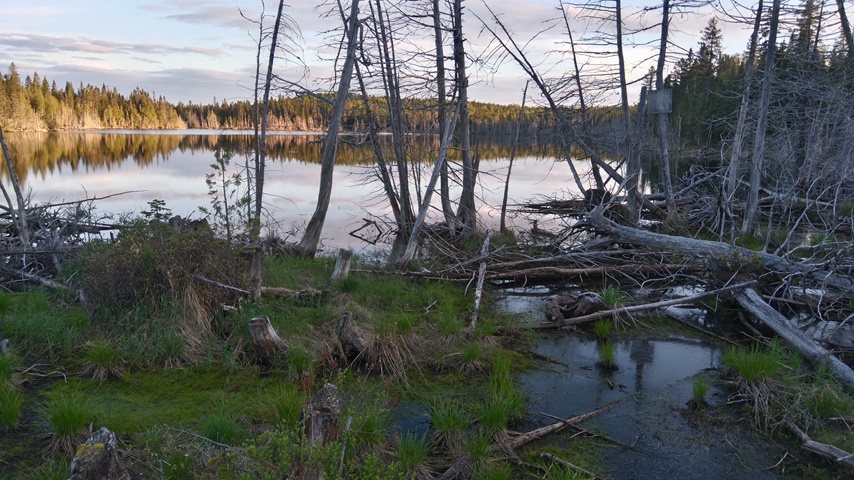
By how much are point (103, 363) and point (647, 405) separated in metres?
4.84

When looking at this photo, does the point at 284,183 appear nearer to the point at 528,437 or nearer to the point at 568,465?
the point at 528,437

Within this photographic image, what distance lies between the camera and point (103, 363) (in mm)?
5340

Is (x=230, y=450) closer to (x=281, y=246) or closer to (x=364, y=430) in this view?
(x=364, y=430)

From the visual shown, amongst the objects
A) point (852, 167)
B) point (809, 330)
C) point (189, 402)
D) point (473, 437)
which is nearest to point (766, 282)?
point (809, 330)

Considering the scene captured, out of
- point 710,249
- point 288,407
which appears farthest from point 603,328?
point 288,407

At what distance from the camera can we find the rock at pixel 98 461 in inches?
108

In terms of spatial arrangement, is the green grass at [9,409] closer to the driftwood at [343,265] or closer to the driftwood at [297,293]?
the driftwood at [297,293]

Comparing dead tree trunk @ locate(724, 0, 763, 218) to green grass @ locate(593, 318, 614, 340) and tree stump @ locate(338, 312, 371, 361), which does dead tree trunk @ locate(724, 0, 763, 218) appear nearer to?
green grass @ locate(593, 318, 614, 340)

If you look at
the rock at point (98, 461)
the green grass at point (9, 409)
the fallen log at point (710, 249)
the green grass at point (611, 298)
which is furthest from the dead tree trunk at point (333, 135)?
the rock at point (98, 461)

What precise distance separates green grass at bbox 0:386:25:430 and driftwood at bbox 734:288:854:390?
6.72 meters

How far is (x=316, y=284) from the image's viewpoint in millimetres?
8219

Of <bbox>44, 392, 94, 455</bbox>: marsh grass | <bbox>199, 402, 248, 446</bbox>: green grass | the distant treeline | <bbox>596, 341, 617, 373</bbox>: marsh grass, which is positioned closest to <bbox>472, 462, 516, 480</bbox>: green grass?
<bbox>199, 402, 248, 446</bbox>: green grass

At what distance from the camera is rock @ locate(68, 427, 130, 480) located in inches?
108

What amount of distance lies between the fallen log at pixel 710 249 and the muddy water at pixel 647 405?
1.60m
